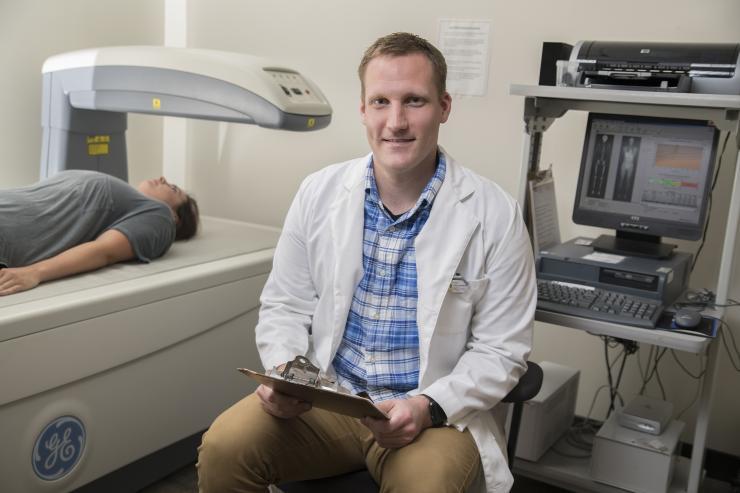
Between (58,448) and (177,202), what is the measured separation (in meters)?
0.86

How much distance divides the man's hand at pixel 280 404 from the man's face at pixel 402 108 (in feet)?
1.62

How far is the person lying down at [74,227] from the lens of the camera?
195cm

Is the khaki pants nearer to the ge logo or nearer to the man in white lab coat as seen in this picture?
the man in white lab coat

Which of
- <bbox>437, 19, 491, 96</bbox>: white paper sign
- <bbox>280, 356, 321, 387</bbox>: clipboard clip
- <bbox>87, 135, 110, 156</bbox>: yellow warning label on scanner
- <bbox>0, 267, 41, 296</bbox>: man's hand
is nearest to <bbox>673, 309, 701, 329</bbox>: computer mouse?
<bbox>280, 356, 321, 387</bbox>: clipboard clip

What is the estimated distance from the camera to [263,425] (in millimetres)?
1460

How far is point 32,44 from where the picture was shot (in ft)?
8.68

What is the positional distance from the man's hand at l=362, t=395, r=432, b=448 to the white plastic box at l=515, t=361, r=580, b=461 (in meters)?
0.71

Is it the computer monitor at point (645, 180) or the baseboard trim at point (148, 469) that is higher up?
the computer monitor at point (645, 180)

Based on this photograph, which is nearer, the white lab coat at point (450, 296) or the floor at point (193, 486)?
the white lab coat at point (450, 296)

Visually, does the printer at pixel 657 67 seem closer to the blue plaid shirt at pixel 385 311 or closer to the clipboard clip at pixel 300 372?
the blue plaid shirt at pixel 385 311

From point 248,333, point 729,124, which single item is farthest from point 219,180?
point 729,124

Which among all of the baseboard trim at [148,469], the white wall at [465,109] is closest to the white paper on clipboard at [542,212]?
the white wall at [465,109]

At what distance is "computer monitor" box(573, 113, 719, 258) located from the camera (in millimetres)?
1910

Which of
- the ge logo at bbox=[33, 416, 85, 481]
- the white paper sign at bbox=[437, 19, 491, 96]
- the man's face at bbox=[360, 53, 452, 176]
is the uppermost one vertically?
the white paper sign at bbox=[437, 19, 491, 96]
